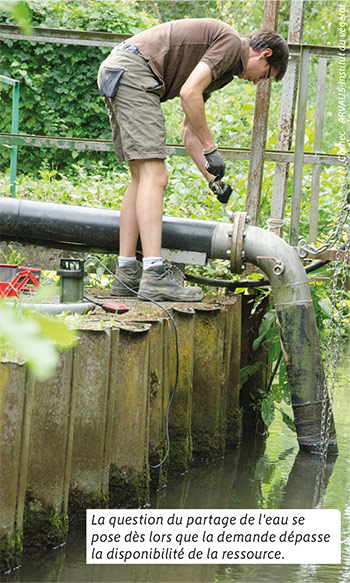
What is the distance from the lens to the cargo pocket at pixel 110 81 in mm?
4586

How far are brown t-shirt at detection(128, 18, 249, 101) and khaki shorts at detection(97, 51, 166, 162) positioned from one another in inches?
2.7

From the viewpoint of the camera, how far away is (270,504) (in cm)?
428

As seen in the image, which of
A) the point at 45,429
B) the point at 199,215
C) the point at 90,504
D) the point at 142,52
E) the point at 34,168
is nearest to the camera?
the point at 45,429

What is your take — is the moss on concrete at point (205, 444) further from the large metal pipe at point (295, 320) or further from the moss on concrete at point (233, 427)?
the large metal pipe at point (295, 320)

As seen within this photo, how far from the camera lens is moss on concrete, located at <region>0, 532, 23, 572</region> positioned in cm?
304

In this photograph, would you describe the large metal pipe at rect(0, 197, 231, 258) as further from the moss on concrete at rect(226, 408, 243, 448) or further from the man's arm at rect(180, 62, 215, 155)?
the moss on concrete at rect(226, 408, 243, 448)

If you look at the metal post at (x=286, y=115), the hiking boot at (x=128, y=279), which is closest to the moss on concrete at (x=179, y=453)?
the hiking boot at (x=128, y=279)

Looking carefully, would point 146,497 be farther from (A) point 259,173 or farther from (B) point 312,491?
(A) point 259,173

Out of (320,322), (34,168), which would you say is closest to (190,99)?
(320,322)

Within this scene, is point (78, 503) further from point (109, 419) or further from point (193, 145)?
point (193, 145)

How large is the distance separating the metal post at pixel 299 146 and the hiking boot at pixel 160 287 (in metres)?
0.85

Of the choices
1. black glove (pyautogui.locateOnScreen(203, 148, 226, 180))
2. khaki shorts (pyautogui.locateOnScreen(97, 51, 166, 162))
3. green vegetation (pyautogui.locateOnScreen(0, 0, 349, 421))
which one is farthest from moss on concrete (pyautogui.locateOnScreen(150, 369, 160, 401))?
green vegetation (pyautogui.locateOnScreen(0, 0, 349, 421))

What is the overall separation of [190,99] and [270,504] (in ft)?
6.67

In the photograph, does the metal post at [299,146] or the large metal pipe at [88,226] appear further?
the metal post at [299,146]
